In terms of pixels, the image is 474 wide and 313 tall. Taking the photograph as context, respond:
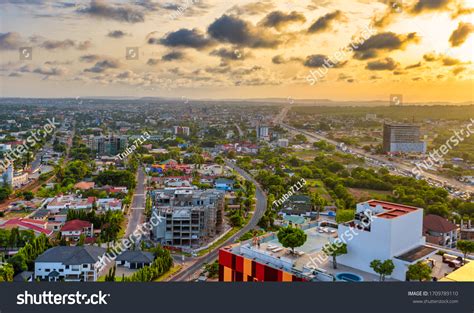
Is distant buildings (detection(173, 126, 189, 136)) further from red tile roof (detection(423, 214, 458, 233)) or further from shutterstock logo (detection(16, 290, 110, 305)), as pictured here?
shutterstock logo (detection(16, 290, 110, 305))

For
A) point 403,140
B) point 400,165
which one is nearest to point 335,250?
point 400,165

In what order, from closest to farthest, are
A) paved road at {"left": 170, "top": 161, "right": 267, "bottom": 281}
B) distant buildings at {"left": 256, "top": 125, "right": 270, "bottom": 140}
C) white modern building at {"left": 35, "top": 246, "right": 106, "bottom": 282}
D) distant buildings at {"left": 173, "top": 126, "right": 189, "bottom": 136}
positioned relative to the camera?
white modern building at {"left": 35, "top": 246, "right": 106, "bottom": 282}, paved road at {"left": 170, "top": 161, "right": 267, "bottom": 281}, distant buildings at {"left": 256, "top": 125, "right": 270, "bottom": 140}, distant buildings at {"left": 173, "top": 126, "right": 189, "bottom": 136}

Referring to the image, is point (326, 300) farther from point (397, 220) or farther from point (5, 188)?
point (5, 188)

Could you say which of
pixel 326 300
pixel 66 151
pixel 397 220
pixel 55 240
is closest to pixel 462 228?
pixel 397 220

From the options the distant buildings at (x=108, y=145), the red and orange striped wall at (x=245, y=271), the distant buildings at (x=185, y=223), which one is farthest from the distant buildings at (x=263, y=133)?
the red and orange striped wall at (x=245, y=271)
